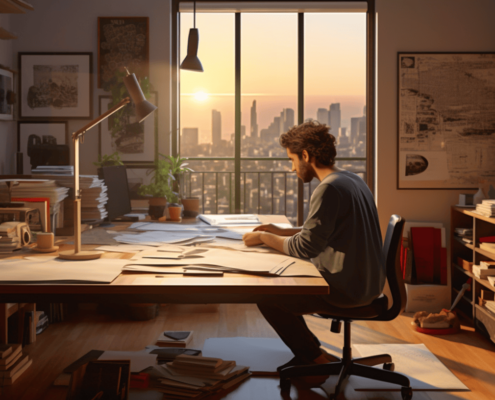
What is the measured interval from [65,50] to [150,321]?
7.18 feet

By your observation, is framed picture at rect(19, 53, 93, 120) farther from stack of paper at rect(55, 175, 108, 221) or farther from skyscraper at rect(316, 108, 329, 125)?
skyscraper at rect(316, 108, 329, 125)

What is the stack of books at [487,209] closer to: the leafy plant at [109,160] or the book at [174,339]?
the book at [174,339]

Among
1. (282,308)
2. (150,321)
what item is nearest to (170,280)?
(282,308)

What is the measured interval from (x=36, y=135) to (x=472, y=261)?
343cm

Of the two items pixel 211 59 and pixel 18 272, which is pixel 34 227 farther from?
pixel 211 59

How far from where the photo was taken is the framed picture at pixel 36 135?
400cm

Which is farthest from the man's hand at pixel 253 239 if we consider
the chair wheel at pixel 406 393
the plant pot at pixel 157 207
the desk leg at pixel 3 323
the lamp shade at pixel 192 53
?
the lamp shade at pixel 192 53

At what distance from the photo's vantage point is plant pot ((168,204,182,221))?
3.03 meters

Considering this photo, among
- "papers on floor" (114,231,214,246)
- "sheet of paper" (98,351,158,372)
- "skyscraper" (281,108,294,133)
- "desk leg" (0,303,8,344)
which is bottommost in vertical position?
"sheet of paper" (98,351,158,372)

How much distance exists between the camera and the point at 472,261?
380cm

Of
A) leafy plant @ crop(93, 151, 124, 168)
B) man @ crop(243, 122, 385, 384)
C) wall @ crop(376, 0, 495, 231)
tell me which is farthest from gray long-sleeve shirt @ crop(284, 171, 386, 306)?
wall @ crop(376, 0, 495, 231)

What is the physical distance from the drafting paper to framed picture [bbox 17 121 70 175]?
215 cm

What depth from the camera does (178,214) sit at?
3.05m

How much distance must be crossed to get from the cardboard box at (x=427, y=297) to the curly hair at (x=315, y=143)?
191 centimetres
